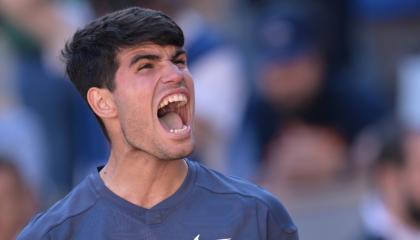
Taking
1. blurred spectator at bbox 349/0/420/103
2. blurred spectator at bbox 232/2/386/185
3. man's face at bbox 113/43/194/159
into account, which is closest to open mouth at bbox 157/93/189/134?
man's face at bbox 113/43/194/159

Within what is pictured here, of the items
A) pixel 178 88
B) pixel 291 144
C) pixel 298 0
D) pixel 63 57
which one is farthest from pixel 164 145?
pixel 298 0

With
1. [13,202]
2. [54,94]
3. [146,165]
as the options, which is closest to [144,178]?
[146,165]

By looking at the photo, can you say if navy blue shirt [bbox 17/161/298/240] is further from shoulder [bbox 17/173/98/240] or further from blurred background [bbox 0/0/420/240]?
blurred background [bbox 0/0/420/240]

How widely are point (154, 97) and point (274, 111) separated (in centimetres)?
320

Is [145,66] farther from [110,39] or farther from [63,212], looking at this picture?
[63,212]

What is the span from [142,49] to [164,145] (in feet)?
1.10

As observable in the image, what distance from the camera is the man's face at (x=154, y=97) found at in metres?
4.29

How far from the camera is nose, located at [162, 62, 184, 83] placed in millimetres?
4289

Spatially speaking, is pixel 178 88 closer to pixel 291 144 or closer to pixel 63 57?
pixel 63 57

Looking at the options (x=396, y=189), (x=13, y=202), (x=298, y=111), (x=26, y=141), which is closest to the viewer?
(x=396, y=189)

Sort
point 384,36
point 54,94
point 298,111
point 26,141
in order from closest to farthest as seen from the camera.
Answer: point 298,111, point 54,94, point 26,141, point 384,36

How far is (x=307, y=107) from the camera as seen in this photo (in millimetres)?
7371

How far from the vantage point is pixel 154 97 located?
4297mm

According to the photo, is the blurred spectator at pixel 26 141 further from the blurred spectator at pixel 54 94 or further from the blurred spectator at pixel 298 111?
the blurred spectator at pixel 298 111
